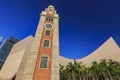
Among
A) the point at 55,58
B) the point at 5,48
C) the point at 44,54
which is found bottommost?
the point at 55,58

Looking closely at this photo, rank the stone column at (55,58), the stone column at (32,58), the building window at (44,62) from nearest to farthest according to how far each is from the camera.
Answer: the stone column at (32,58), the stone column at (55,58), the building window at (44,62)

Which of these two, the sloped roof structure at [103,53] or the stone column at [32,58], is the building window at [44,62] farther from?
the sloped roof structure at [103,53]

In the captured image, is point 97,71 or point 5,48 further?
point 5,48

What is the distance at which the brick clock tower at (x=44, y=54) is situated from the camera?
19.8 meters

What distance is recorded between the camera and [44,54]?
22.7 meters

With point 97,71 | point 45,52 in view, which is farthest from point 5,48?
point 45,52

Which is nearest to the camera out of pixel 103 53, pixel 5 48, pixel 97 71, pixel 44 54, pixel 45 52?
pixel 44 54

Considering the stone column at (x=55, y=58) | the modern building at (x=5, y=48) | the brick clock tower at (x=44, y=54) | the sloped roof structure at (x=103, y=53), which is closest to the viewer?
the brick clock tower at (x=44, y=54)

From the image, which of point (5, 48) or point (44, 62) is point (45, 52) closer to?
point (44, 62)

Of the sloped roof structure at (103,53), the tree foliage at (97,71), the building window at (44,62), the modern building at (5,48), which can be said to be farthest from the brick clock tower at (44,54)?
the modern building at (5,48)

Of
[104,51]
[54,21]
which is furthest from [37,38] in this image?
[104,51]

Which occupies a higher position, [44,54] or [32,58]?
[44,54]

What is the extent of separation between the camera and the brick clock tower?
19.8 metres

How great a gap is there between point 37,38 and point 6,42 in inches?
3960
